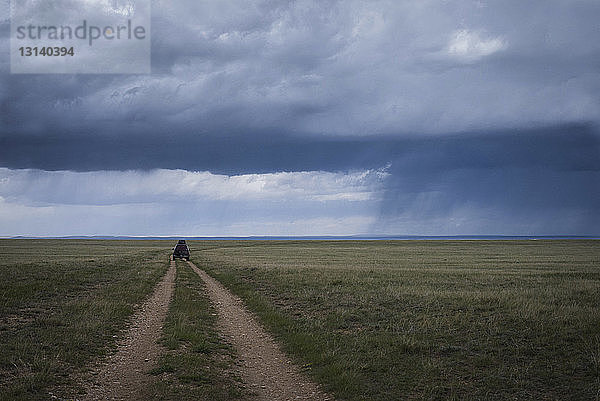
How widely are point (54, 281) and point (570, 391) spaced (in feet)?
82.7

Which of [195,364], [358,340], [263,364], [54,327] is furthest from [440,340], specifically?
[54,327]

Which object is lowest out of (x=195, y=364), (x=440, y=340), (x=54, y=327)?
(x=440, y=340)

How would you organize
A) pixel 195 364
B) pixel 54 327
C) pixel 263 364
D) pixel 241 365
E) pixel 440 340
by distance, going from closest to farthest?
pixel 195 364
pixel 241 365
pixel 263 364
pixel 440 340
pixel 54 327

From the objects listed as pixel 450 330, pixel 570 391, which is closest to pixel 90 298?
pixel 450 330

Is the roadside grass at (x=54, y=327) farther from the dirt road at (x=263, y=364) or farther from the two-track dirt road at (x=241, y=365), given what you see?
the dirt road at (x=263, y=364)

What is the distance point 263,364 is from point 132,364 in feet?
10.1

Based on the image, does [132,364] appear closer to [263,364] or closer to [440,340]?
[263,364]

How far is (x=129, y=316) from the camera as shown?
16.8m

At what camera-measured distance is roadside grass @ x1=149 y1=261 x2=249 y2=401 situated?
359 inches

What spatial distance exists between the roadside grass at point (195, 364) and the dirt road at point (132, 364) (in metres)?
0.28

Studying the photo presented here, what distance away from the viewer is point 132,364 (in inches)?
431

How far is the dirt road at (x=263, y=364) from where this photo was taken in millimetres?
9430

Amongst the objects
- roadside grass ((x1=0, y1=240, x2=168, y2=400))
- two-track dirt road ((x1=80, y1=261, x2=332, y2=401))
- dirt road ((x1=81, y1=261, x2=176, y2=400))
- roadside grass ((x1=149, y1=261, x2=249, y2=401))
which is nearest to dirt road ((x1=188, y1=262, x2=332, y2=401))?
two-track dirt road ((x1=80, y1=261, x2=332, y2=401))

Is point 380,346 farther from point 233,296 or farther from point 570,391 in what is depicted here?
point 233,296
